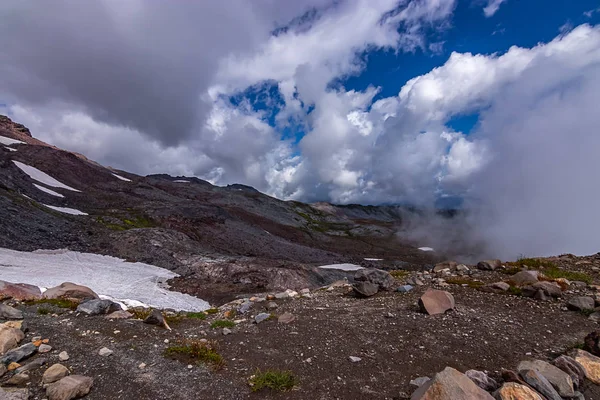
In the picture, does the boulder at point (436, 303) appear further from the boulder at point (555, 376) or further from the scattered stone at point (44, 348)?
the scattered stone at point (44, 348)

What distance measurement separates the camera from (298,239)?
10038 centimetres

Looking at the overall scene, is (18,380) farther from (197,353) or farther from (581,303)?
(581,303)

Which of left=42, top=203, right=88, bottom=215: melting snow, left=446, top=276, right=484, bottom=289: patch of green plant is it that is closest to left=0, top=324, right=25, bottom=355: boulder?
left=446, top=276, right=484, bottom=289: patch of green plant

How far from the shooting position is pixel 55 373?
7.67 meters

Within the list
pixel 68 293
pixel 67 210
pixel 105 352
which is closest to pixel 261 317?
pixel 105 352

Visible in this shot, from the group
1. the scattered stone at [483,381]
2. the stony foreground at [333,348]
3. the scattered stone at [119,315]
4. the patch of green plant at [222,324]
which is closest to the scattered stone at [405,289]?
the stony foreground at [333,348]

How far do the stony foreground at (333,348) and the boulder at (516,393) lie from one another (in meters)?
0.02

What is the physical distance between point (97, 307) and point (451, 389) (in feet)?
41.4

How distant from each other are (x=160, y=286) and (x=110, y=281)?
4.53 meters

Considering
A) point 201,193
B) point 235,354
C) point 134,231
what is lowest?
point 235,354

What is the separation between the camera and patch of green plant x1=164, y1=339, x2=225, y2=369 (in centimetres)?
878

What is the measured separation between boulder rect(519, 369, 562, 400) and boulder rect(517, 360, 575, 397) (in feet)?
1.04

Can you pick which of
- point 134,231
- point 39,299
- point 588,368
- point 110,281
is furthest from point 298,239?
point 588,368

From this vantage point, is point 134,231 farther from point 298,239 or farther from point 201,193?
point 201,193
